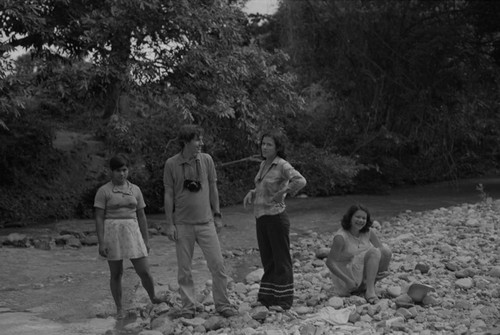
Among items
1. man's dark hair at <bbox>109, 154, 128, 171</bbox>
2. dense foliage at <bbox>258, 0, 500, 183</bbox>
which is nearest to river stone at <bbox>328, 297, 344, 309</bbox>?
man's dark hair at <bbox>109, 154, 128, 171</bbox>

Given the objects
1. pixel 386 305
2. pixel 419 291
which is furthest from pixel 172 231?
pixel 419 291

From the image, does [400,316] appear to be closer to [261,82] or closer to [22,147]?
[261,82]

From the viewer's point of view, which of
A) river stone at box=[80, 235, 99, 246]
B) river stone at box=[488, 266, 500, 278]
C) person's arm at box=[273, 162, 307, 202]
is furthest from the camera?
river stone at box=[80, 235, 99, 246]

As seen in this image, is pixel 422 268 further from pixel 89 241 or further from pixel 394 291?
pixel 89 241

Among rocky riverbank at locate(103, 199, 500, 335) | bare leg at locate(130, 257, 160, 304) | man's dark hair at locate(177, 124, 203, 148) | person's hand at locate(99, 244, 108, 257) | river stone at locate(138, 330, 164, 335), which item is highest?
man's dark hair at locate(177, 124, 203, 148)

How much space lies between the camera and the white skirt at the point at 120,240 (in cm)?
591

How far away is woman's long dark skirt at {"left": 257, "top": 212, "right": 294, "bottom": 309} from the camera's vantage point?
5.89 meters

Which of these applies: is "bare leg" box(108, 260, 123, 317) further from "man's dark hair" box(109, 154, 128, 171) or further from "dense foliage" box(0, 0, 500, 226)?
"dense foliage" box(0, 0, 500, 226)

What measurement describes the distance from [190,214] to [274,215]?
2.43 ft

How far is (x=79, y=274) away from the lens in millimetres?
8766

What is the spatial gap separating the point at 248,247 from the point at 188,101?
2.76 metres

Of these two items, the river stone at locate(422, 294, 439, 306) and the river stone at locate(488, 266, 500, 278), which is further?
the river stone at locate(488, 266, 500, 278)

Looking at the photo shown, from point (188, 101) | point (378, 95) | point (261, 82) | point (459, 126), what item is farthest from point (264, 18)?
point (188, 101)

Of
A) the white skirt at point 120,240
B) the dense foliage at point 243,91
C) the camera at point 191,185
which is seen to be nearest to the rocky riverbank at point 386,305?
the white skirt at point 120,240
